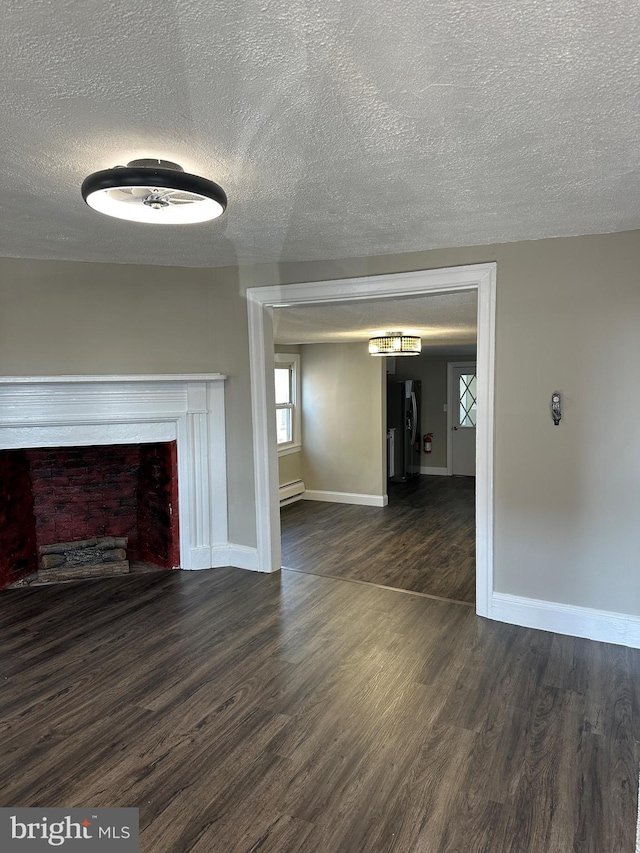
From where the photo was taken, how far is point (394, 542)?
5152 mm

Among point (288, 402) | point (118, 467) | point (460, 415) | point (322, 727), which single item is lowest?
point (322, 727)

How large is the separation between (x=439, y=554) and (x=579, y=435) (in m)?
2.06

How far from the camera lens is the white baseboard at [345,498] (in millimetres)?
6832

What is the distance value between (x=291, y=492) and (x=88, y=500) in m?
3.07

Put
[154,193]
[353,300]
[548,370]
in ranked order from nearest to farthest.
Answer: [154,193]
[548,370]
[353,300]

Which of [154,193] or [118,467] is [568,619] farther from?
[118,467]

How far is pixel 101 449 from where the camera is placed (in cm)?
435

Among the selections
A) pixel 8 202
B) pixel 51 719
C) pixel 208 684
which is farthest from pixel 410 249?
pixel 51 719

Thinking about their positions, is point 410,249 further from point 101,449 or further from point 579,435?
point 101,449

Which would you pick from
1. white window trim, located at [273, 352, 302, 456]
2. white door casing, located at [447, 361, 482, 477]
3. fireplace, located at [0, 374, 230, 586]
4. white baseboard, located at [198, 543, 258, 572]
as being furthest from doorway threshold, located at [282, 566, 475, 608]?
white door casing, located at [447, 361, 482, 477]

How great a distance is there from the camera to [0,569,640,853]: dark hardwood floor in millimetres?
1808

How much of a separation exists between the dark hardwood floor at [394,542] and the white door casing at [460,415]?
155 cm

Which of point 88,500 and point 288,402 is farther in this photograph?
point 288,402

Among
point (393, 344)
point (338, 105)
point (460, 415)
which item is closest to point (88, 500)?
point (393, 344)
